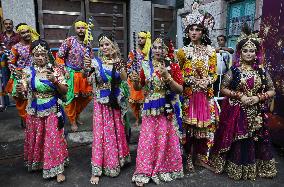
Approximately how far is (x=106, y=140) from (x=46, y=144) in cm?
76

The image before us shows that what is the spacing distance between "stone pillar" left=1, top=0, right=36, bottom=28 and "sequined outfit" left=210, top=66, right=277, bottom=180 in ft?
23.1

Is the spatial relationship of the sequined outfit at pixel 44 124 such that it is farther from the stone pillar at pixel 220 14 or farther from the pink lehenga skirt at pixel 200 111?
the stone pillar at pixel 220 14

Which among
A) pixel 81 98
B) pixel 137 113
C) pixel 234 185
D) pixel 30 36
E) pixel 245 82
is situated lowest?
pixel 234 185

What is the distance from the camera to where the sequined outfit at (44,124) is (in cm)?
341

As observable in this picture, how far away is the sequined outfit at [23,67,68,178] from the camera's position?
3406mm

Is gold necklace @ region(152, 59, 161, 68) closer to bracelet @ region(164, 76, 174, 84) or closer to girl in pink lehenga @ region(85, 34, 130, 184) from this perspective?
bracelet @ region(164, 76, 174, 84)

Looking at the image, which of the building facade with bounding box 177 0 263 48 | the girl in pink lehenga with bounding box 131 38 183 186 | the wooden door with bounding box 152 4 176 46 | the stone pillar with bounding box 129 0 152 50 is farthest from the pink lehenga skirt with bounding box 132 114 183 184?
the wooden door with bounding box 152 4 176 46

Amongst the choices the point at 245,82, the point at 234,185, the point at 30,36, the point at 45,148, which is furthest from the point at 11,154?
the point at 245,82

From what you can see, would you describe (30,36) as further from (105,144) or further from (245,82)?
Answer: (245,82)

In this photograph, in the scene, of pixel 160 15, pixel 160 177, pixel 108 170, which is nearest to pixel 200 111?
pixel 160 177

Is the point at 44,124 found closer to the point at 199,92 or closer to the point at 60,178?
→ the point at 60,178

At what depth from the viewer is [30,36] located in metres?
5.03

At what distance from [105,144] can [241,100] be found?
1831mm

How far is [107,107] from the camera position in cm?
359
